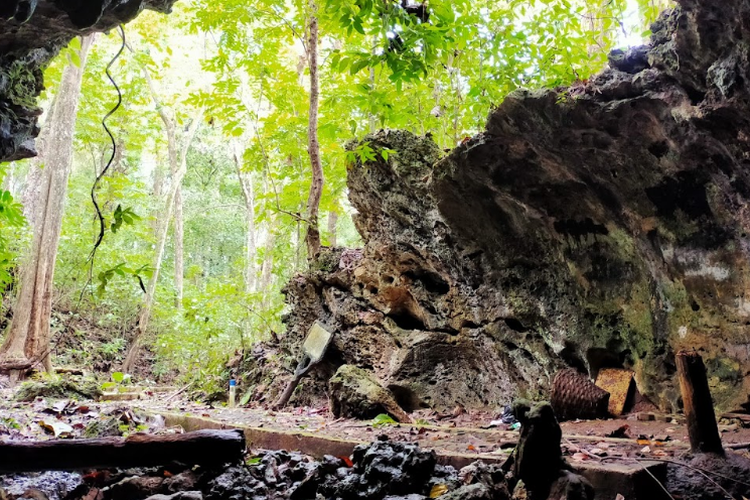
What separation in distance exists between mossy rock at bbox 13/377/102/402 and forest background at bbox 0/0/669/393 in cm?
216

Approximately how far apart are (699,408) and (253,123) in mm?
9668

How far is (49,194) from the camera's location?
11281 millimetres

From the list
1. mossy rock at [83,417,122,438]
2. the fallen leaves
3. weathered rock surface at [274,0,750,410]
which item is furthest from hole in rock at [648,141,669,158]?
the fallen leaves

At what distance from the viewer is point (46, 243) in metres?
10.7

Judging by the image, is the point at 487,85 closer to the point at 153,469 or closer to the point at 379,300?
the point at 379,300

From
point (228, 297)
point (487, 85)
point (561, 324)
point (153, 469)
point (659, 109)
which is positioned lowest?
point (153, 469)

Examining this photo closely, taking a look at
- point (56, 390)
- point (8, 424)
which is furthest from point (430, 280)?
point (56, 390)

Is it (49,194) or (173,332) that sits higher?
(49,194)

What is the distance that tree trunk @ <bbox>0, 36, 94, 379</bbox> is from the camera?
402 inches

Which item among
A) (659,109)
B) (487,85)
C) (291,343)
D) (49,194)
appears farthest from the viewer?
(49,194)

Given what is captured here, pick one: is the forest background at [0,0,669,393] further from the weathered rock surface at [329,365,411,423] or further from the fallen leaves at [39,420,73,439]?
the weathered rock surface at [329,365,411,423]

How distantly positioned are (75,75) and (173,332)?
7.83m

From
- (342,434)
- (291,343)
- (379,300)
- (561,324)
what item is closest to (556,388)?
(561,324)

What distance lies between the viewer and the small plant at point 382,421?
5258 millimetres
